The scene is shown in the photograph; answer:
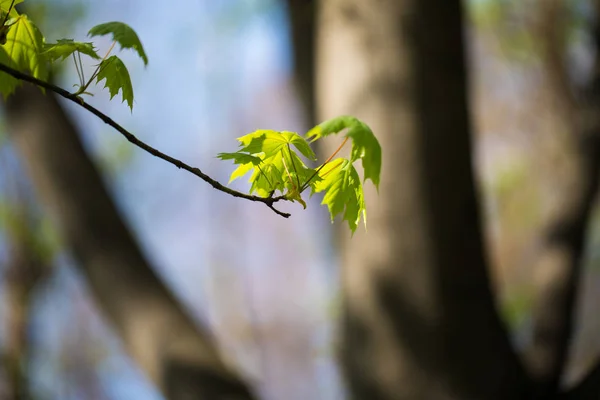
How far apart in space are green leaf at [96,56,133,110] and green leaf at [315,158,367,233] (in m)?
0.16

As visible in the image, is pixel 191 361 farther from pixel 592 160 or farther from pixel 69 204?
pixel 592 160

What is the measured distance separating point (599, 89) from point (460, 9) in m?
0.66

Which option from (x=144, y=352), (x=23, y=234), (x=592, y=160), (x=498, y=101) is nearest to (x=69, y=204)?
(x=144, y=352)

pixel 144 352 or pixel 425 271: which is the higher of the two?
pixel 425 271

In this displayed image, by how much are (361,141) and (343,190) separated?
0.19 ft

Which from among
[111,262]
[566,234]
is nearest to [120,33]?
[111,262]

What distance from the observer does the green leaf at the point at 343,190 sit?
0.43 m

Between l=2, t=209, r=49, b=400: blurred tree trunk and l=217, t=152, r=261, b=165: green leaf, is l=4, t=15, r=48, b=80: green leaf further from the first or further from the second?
l=2, t=209, r=49, b=400: blurred tree trunk

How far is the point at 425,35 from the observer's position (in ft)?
3.67

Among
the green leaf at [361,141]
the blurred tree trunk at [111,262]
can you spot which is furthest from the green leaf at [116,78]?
the blurred tree trunk at [111,262]

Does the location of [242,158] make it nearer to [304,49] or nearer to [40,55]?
[40,55]

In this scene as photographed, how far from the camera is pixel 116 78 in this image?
443 millimetres

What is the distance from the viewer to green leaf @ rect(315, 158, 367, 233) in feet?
1.40

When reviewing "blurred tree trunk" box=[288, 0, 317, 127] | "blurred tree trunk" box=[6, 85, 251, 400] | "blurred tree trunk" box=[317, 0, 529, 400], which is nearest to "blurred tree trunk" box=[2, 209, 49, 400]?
"blurred tree trunk" box=[6, 85, 251, 400]
